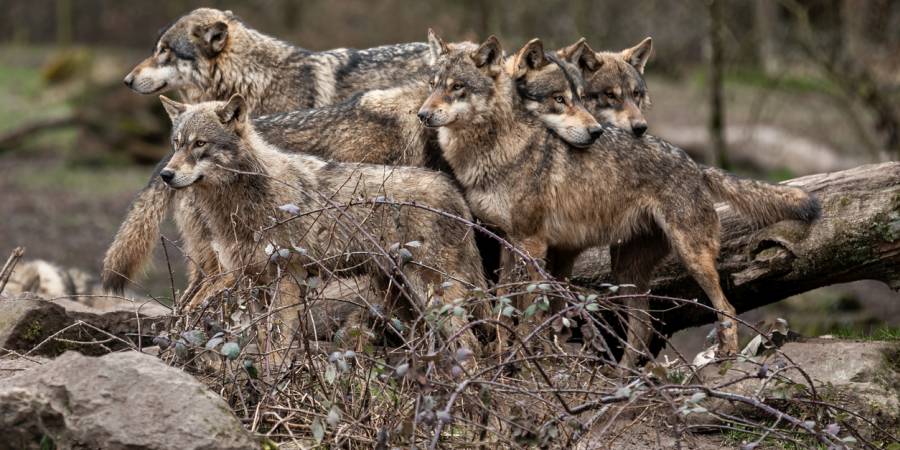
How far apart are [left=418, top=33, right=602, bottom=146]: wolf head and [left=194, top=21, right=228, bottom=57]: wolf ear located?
6.52 feet

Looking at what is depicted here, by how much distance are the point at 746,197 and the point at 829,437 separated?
2820mm

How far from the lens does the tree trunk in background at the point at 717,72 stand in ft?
52.8

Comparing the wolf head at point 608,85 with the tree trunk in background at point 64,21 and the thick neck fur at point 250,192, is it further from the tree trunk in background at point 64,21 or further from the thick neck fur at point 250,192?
the tree trunk in background at point 64,21

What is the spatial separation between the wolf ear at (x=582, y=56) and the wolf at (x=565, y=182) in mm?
607

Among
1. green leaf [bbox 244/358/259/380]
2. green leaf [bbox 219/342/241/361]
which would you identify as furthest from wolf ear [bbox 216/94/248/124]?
green leaf [bbox 219/342/241/361]

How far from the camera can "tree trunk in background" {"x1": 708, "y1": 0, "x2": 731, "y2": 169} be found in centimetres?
1609

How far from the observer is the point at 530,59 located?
822 centimetres

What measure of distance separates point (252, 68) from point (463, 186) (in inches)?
94.1

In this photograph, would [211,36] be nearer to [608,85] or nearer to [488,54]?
[488,54]

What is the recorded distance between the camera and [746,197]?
8094 millimetres

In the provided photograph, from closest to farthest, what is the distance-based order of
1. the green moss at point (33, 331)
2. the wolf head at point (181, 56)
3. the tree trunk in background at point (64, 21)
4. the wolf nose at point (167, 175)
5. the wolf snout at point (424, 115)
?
the wolf nose at point (167, 175)
the green moss at point (33, 331)
the wolf snout at point (424, 115)
the wolf head at point (181, 56)
the tree trunk in background at point (64, 21)

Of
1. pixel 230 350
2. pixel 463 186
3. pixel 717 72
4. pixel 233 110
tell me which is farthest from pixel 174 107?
pixel 717 72

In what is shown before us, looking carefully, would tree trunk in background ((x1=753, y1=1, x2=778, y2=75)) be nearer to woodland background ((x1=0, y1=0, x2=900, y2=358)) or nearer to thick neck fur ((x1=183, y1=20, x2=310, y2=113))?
woodland background ((x1=0, y1=0, x2=900, y2=358))

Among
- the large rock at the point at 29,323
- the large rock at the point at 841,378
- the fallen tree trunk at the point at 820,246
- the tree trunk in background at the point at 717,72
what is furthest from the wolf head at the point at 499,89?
the tree trunk in background at the point at 717,72
